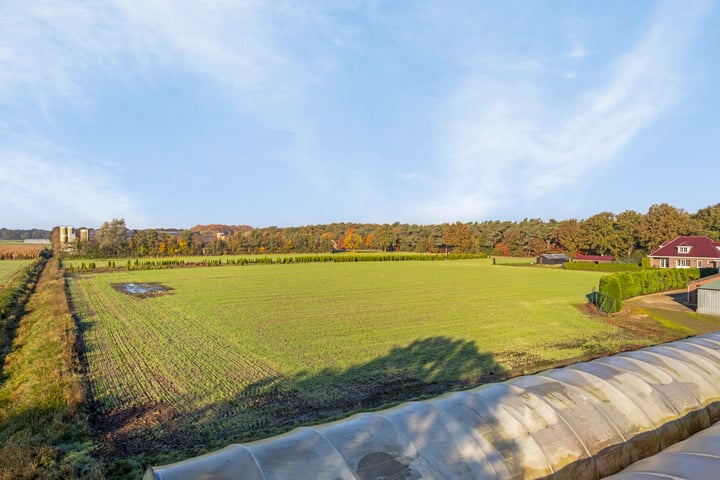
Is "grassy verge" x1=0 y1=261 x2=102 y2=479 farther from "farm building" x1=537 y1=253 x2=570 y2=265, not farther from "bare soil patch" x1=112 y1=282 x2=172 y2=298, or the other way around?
"farm building" x1=537 y1=253 x2=570 y2=265

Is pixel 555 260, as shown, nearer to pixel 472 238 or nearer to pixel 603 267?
pixel 603 267

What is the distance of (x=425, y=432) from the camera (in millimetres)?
4785

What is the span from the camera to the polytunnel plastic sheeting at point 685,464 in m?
4.25

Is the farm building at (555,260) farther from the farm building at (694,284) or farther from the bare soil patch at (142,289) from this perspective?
the bare soil patch at (142,289)

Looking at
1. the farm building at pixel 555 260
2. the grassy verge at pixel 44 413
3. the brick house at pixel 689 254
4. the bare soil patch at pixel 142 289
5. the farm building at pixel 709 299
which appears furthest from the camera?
the farm building at pixel 555 260

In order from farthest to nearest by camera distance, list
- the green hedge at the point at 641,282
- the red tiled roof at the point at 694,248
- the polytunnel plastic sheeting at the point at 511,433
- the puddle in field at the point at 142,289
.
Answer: the red tiled roof at the point at 694,248
the puddle in field at the point at 142,289
the green hedge at the point at 641,282
the polytunnel plastic sheeting at the point at 511,433

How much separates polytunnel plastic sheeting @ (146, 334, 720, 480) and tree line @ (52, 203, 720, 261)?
6349 centimetres

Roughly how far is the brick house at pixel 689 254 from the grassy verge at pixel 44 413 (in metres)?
53.4

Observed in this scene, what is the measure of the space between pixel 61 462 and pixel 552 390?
25.8ft

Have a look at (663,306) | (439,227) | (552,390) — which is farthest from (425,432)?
(439,227)

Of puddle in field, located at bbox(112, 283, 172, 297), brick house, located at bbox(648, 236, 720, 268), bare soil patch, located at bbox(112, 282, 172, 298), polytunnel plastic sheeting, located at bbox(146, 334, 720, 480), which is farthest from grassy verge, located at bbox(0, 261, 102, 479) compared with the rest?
brick house, located at bbox(648, 236, 720, 268)

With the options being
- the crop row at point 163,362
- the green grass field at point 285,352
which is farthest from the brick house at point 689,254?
the crop row at point 163,362

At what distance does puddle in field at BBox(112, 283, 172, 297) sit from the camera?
28.3 meters

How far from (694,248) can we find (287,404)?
50.8 m
